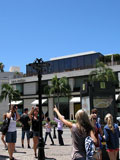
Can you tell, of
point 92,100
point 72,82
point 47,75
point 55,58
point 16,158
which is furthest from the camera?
point 55,58

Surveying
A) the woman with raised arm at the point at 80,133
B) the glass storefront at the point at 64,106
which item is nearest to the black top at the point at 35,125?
the woman with raised arm at the point at 80,133

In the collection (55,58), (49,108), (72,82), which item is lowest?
(49,108)

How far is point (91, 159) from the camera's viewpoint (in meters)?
3.78

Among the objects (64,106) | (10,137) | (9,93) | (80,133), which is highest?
(9,93)

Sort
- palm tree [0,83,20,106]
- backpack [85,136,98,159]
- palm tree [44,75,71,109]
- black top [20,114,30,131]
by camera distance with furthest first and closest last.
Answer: palm tree [0,83,20,106] → palm tree [44,75,71,109] → black top [20,114,30,131] → backpack [85,136,98,159]

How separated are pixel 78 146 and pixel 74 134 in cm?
19

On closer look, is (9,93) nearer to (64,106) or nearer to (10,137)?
(64,106)

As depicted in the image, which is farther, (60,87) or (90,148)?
(60,87)

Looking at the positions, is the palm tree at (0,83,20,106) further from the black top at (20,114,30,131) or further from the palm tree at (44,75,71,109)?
the black top at (20,114,30,131)

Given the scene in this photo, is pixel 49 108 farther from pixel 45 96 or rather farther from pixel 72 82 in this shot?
pixel 72 82

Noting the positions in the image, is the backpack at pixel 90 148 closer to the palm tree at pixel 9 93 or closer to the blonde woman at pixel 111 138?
the blonde woman at pixel 111 138

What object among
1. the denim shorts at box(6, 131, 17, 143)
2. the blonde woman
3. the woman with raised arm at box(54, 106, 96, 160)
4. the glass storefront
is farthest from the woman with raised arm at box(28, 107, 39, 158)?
the glass storefront

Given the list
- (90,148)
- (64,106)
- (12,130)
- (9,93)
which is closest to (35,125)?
(12,130)

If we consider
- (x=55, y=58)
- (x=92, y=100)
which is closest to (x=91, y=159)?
(x=92, y=100)
